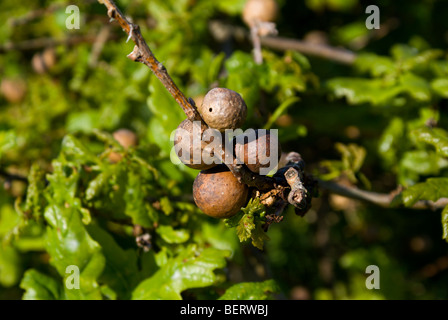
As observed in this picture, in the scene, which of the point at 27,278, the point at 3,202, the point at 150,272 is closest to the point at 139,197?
the point at 150,272

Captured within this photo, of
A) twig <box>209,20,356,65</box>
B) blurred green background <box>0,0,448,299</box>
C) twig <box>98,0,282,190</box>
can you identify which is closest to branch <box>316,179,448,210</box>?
blurred green background <box>0,0,448,299</box>

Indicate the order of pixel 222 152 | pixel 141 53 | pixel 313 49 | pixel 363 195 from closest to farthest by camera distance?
pixel 141 53
pixel 222 152
pixel 363 195
pixel 313 49

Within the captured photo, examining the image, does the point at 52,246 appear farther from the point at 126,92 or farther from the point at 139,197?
the point at 126,92

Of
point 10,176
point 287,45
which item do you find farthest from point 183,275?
point 287,45

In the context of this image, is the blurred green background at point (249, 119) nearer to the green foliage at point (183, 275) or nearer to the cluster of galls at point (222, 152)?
the green foliage at point (183, 275)

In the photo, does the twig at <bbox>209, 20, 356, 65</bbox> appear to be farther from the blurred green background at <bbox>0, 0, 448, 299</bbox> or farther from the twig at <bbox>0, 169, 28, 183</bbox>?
the twig at <bbox>0, 169, 28, 183</bbox>

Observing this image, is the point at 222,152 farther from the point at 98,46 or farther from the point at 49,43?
the point at 49,43

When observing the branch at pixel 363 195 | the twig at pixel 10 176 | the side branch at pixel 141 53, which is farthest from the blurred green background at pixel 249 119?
the side branch at pixel 141 53
